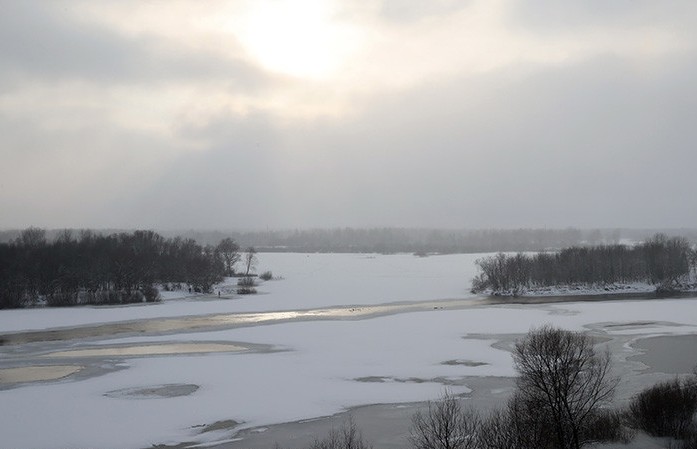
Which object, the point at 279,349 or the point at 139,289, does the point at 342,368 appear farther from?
the point at 139,289

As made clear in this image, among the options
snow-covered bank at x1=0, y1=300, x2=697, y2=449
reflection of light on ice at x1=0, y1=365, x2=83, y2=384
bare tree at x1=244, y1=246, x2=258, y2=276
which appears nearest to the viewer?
snow-covered bank at x1=0, y1=300, x2=697, y2=449

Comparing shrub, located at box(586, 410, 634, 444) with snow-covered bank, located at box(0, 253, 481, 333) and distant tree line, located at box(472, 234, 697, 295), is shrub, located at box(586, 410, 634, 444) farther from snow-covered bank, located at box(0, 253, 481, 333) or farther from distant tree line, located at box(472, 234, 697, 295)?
distant tree line, located at box(472, 234, 697, 295)

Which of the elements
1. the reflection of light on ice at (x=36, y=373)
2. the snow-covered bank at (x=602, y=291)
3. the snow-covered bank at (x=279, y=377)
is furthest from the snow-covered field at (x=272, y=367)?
the snow-covered bank at (x=602, y=291)

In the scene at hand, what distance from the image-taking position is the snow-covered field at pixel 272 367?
18172mm

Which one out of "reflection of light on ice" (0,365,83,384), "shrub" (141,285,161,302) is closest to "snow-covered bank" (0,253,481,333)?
"shrub" (141,285,161,302)

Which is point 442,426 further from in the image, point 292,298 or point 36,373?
point 292,298

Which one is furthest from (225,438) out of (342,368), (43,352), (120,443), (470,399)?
(43,352)

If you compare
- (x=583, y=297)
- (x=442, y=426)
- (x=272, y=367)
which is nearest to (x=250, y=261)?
(x=583, y=297)

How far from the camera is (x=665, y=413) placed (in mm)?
16297

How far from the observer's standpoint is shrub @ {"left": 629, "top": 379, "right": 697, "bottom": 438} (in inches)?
634

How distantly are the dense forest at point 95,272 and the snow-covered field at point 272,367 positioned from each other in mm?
7355

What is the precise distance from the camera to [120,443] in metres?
16.1

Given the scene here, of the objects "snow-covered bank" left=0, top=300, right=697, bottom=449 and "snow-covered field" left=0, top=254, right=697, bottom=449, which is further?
"snow-covered field" left=0, top=254, right=697, bottom=449

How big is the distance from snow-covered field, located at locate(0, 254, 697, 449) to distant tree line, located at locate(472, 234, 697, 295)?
15.1 meters
